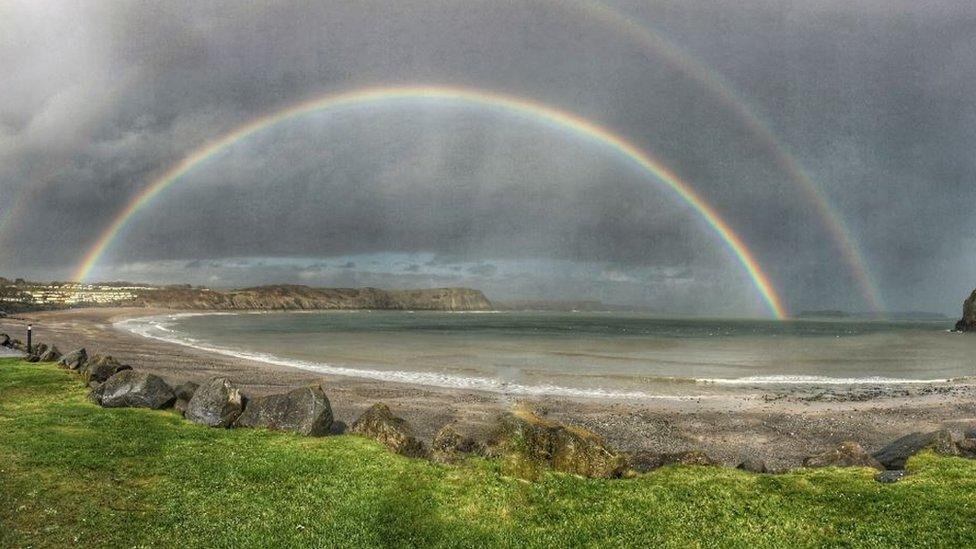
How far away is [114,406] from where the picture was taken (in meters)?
18.5

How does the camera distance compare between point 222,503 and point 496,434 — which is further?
point 496,434

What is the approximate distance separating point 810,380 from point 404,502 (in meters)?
41.5

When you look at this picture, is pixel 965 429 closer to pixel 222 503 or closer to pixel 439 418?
pixel 439 418

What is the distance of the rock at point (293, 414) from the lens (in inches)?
646

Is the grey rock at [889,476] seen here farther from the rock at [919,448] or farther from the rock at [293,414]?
the rock at [293,414]

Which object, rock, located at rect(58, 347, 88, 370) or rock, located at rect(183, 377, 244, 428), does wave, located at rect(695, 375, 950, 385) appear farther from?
rock, located at rect(58, 347, 88, 370)

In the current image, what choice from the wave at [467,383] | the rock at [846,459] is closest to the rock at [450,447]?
the rock at [846,459]

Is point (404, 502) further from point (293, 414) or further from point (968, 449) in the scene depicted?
point (968, 449)

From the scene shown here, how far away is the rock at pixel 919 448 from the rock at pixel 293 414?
16.0m

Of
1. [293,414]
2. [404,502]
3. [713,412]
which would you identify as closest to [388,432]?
[293,414]

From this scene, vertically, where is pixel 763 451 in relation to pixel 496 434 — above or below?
below

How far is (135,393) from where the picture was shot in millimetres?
18688

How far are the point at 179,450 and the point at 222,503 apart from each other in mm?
4054

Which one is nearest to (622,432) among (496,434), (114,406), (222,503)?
(496,434)
